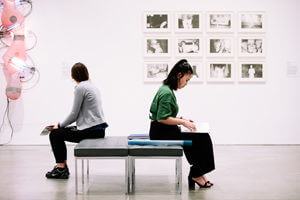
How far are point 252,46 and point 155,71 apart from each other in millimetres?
1697

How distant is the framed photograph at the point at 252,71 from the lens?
20.0 ft

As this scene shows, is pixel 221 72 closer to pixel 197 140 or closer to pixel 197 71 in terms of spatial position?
pixel 197 71

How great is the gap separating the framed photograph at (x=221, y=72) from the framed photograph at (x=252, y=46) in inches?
11.5

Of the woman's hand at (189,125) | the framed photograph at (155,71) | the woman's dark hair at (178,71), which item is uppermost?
the framed photograph at (155,71)

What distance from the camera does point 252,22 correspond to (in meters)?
6.05

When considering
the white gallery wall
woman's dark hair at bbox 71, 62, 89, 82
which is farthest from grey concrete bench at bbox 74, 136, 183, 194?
the white gallery wall

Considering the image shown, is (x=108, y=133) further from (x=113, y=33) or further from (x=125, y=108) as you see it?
(x=113, y=33)

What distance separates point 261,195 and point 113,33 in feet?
12.4

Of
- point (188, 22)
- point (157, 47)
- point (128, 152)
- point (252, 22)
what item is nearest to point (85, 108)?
point (128, 152)

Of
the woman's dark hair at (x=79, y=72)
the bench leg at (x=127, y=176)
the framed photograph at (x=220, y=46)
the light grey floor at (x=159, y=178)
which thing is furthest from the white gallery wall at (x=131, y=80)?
the bench leg at (x=127, y=176)

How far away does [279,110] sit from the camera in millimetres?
6148

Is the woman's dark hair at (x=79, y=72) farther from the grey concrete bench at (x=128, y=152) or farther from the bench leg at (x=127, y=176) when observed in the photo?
the bench leg at (x=127, y=176)

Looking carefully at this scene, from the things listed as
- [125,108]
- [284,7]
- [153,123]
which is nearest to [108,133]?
[125,108]

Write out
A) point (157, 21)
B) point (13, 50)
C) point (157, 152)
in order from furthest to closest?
point (157, 21) < point (13, 50) < point (157, 152)
